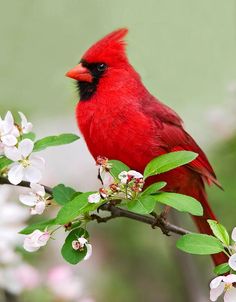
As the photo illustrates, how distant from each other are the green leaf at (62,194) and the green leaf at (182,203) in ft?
0.79

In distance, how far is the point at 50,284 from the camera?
113 inches

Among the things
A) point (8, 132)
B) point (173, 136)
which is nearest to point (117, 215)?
point (8, 132)

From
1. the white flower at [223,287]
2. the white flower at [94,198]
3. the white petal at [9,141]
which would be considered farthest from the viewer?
the white petal at [9,141]

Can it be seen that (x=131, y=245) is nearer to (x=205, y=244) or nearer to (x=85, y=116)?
(x=85, y=116)

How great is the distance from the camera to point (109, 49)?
2.69m

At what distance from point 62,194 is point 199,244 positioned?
0.38 metres

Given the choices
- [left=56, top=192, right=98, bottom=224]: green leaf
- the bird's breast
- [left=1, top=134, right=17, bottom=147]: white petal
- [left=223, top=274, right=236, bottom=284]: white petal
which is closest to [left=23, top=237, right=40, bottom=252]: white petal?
[left=56, top=192, right=98, bottom=224]: green leaf

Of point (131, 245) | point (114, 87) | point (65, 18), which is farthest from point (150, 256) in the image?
point (65, 18)

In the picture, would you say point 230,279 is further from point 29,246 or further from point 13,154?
point 13,154

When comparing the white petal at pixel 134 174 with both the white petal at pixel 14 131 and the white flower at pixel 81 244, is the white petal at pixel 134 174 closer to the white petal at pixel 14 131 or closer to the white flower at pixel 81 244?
the white flower at pixel 81 244

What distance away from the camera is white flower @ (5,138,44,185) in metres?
1.94

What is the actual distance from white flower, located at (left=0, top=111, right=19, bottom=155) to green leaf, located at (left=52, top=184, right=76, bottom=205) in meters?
0.16

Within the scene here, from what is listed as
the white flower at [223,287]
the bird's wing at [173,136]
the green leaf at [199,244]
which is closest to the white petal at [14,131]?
the green leaf at [199,244]

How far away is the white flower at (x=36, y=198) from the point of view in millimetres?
1948
